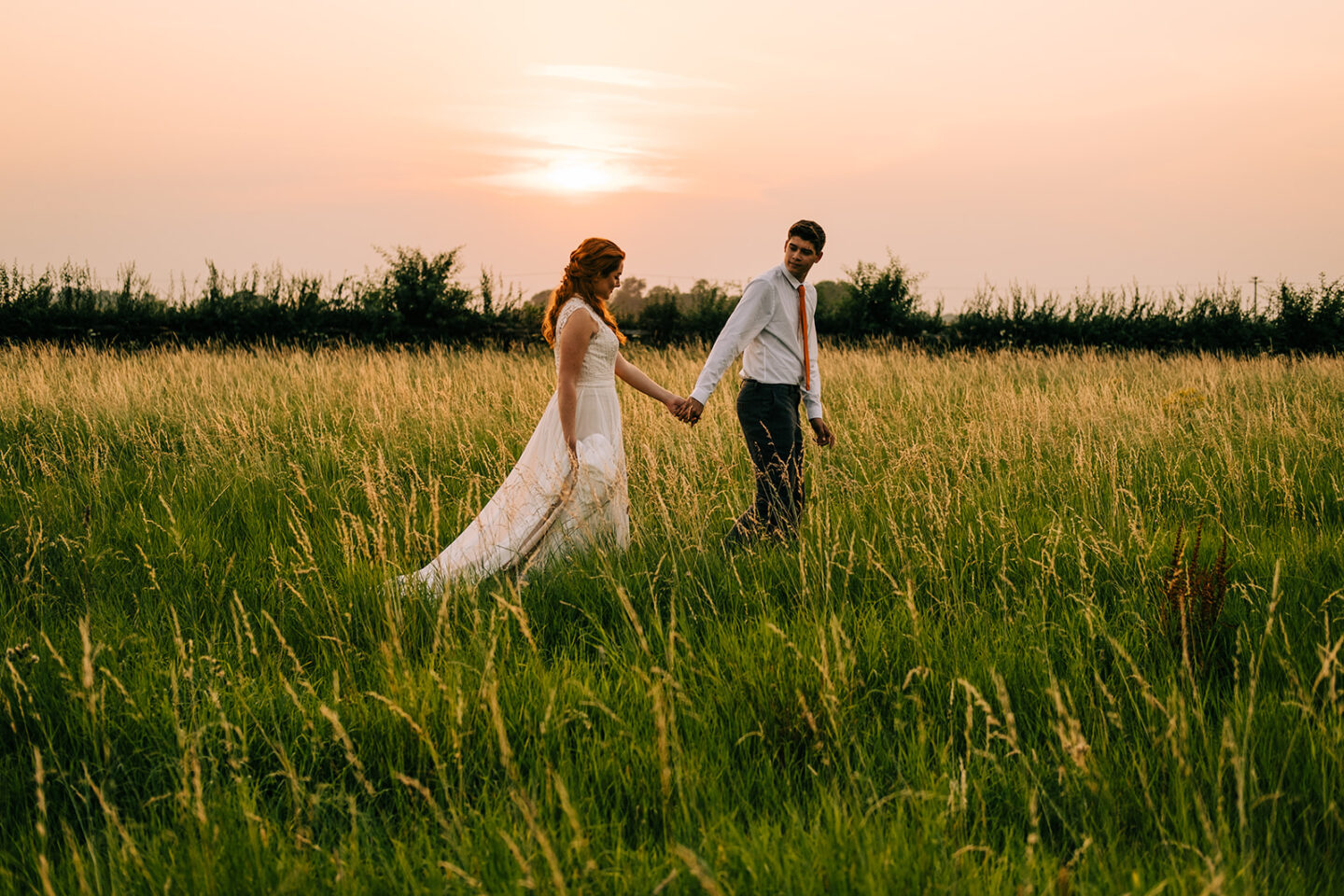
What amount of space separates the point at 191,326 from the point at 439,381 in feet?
38.2

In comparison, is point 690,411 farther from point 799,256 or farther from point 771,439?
point 799,256

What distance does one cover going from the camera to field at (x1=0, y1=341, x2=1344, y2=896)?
1.89 meters

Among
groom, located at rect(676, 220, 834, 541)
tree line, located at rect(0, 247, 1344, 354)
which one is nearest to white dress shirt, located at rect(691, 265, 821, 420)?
groom, located at rect(676, 220, 834, 541)

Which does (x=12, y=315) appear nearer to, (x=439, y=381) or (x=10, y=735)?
(x=439, y=381)

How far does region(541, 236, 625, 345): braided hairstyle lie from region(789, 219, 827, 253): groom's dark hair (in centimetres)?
104

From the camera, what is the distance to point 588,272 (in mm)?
4449

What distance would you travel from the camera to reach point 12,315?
17594 millimetres

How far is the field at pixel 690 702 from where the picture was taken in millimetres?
1886

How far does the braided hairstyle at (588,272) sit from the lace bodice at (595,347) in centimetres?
6

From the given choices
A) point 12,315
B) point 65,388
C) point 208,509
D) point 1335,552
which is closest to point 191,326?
point 12,315

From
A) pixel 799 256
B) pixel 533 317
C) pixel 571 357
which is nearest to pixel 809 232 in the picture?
pixel 799 256

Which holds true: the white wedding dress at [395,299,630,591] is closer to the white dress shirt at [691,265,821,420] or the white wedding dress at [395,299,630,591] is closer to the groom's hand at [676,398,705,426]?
the groom's hand at [676,398,705,426]

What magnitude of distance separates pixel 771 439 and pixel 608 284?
131 centimetres

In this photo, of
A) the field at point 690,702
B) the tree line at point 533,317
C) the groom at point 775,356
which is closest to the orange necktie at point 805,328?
the groom at point 775,356
